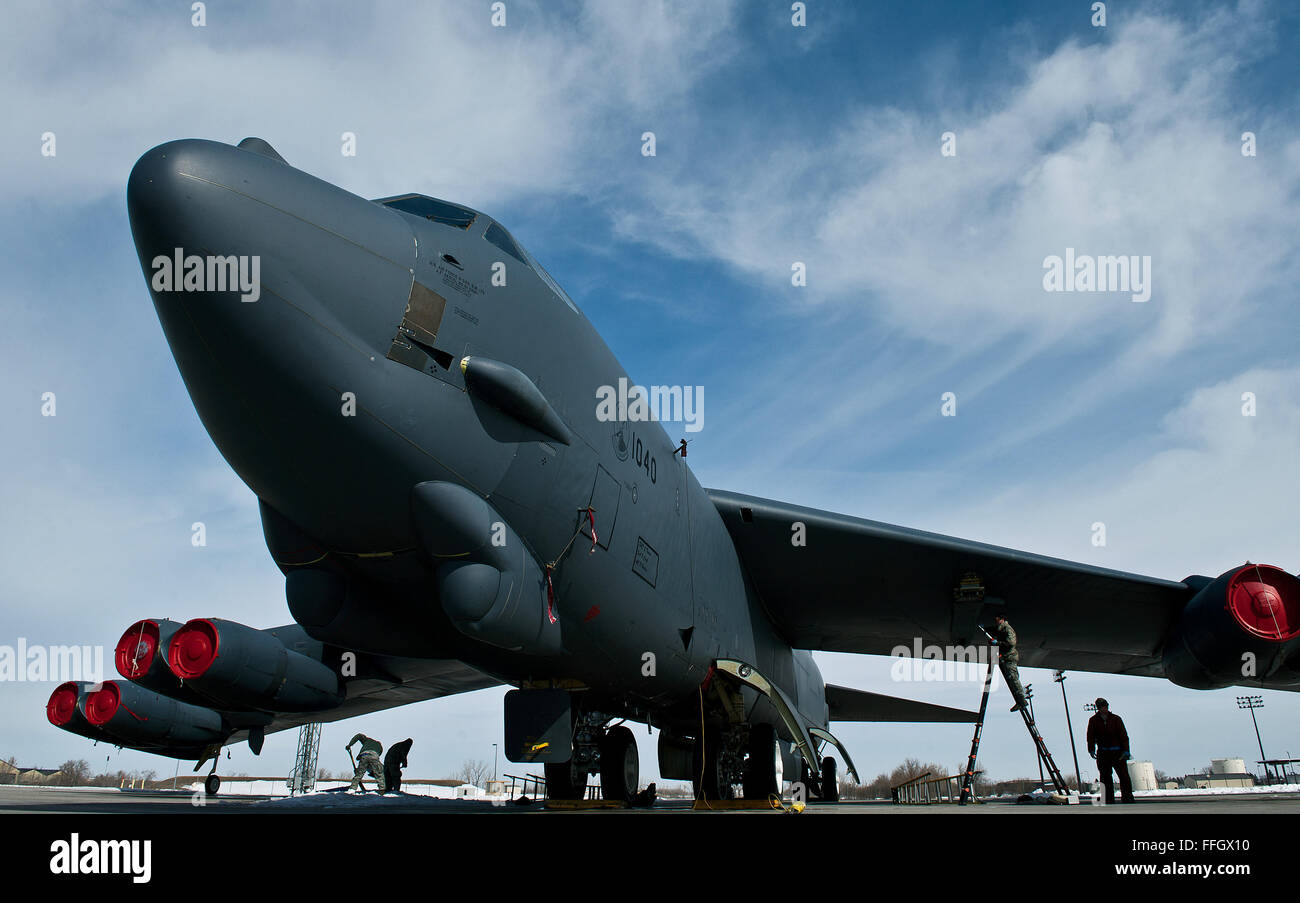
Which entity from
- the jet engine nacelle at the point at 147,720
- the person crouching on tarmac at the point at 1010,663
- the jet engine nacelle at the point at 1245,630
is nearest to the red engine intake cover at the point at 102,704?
the jet engine nacelle at the point at 147,720

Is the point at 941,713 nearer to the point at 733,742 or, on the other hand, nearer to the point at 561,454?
the point at 733,742

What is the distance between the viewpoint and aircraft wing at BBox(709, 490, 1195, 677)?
10.7 metres

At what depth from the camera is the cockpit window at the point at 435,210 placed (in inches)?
230

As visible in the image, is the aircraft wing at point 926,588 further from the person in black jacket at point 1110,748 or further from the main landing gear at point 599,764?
the main landing gear at point 599,764

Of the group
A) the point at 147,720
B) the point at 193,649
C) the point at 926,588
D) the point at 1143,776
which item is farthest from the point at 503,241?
the point at 1143,776

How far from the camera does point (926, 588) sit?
11656mm

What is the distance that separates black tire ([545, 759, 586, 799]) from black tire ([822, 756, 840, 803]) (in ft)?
33.2

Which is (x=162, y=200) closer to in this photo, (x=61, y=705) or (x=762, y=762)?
(x=61, y=705)

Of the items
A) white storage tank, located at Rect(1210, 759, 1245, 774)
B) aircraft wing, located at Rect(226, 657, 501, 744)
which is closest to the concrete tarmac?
aircraft wing, located at Rect(226, 657, 501, 744)

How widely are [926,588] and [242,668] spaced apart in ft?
29.5

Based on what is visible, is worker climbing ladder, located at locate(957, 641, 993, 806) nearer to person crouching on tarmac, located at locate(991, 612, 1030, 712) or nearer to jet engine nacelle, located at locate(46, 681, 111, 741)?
person crouching on tarmac, located at locate(991, 612, 1030, 712)

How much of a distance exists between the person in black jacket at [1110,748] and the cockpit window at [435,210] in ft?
26.4
